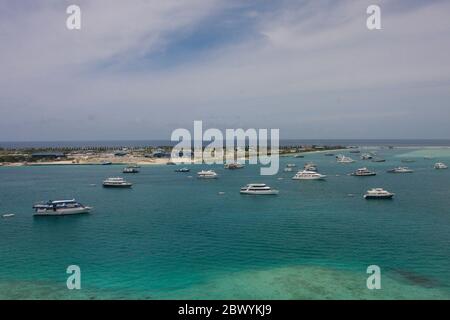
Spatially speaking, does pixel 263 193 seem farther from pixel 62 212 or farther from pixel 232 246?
pixel 232 246

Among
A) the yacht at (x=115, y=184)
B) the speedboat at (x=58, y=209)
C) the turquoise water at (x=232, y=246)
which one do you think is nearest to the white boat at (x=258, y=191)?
the turquoise water at (x=232, y=246)

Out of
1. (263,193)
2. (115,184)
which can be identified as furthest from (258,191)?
(115,184)

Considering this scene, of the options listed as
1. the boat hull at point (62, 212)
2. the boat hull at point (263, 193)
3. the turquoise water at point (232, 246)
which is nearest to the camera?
the turquoise water at point (232, 246)

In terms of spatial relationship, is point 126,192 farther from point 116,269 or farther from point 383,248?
point 383,248

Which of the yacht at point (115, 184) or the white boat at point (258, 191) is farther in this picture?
the yacht at point (115, 184)

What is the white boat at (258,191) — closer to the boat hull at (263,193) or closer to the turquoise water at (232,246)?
the boat hull at (263,193)
